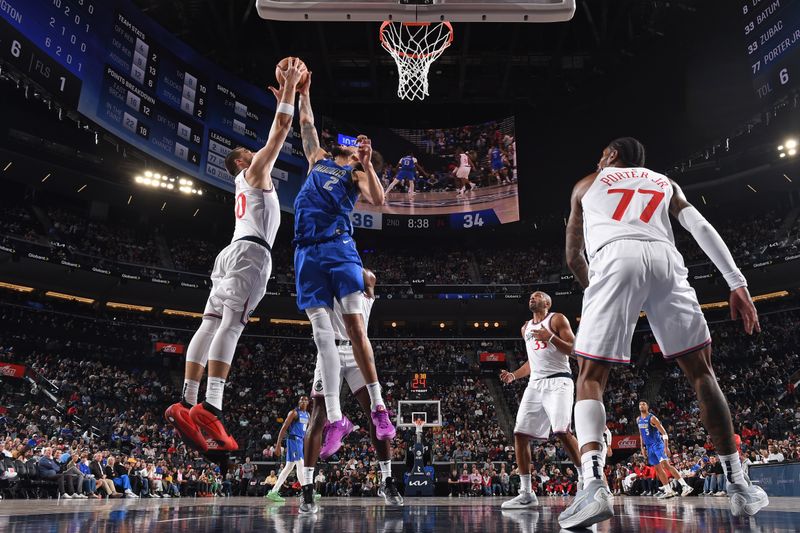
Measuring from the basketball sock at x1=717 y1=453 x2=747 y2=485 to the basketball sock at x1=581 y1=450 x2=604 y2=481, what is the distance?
3.32 feet

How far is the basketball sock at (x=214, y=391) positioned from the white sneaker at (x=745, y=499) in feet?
10.8

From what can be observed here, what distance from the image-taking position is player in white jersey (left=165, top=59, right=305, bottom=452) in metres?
4.37

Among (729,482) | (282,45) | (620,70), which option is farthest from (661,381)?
(729,482)

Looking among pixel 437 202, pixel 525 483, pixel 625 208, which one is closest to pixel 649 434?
pixel 525 483

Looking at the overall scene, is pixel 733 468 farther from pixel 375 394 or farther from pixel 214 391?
pixel 214 391

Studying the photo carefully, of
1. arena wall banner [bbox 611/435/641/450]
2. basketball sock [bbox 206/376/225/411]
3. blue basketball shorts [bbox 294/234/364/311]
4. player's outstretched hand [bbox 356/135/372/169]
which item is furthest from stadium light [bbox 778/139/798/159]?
basketball sock [bbox 206/376/225/411]

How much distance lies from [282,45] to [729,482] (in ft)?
90.2

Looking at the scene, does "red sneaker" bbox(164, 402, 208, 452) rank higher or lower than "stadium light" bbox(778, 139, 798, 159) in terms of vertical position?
lower

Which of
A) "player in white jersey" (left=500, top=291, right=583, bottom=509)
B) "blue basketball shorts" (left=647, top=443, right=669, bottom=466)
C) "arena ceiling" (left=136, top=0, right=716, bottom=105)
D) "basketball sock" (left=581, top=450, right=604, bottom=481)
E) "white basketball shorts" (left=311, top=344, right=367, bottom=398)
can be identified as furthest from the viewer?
"arena ceiling" (left=136, top=0, right=716, bottom=105)

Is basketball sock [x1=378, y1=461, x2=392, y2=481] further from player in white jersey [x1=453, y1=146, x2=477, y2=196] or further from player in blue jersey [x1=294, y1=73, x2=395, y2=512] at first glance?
player in white jersey [x1=453, y1=146, x2=477, y2=196]

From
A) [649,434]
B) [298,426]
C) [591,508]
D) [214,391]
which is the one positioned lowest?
[591,508]

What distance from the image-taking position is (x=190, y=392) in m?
4.32

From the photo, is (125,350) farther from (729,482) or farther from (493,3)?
(729,482)

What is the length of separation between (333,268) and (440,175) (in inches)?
991
